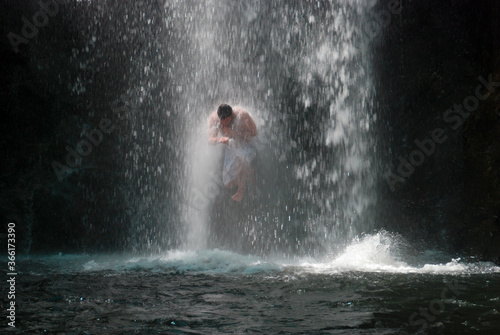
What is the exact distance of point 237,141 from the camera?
888 centimetres

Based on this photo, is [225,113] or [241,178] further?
[241,178]

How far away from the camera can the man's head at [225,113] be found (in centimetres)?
859

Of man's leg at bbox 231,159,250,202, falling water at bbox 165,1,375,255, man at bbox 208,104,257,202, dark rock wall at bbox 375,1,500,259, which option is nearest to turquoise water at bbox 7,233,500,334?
dark rock wall at bbox 375,1,500,259

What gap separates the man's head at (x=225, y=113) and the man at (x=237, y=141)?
2cm

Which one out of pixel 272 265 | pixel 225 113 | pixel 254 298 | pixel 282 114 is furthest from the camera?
pixel 282 114

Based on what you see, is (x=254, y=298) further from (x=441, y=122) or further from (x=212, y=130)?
(x=441, y=122)

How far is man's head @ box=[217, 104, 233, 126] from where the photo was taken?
8.59m

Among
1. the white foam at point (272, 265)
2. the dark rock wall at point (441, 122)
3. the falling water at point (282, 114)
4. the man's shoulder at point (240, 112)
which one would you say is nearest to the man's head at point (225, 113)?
the man's shoulder at point (240, 112)

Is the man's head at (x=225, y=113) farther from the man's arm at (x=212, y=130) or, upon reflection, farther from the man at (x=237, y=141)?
the man's arm at (x=212, y=130)

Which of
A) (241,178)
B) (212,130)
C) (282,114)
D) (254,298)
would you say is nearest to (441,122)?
(282,114)

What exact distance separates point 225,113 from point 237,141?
58cm

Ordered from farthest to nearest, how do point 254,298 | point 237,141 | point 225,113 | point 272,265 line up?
point 237,141
point 225,113
point 272,265
point 254,298

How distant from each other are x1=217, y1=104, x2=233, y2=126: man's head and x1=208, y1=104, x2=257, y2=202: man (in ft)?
0.07

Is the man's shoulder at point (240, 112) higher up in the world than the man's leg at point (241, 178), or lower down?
higher up
